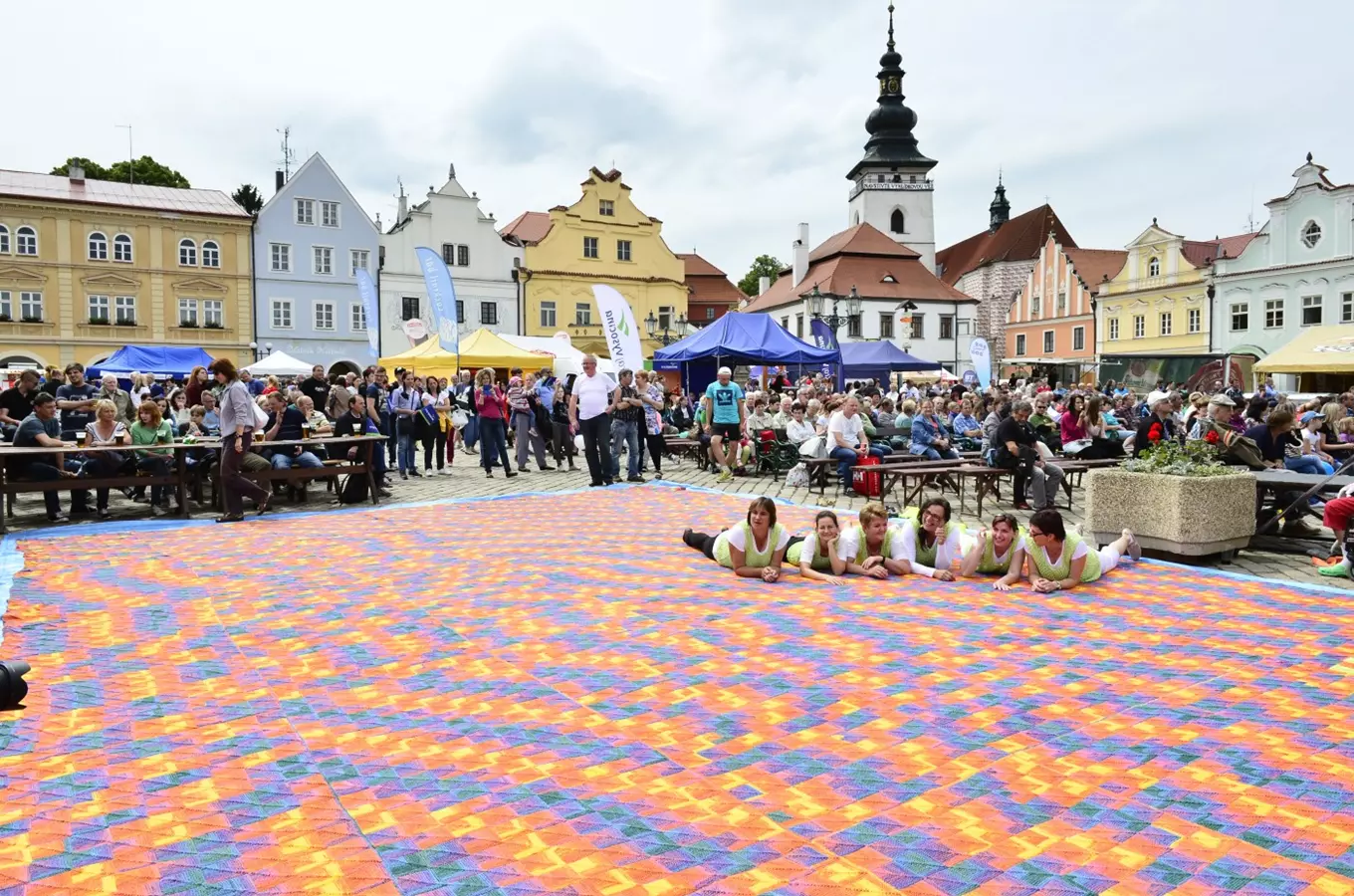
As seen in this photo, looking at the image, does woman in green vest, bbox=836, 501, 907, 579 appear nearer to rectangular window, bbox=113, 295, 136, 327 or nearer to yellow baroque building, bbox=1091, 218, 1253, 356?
rectangular window, bbox=113, 295, 136, 327

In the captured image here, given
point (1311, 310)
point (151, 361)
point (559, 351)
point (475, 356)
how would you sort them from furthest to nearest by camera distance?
1. point (1311, 310)
2. point (559, 351)
3. point (151, 361)
4. point (475, 356)

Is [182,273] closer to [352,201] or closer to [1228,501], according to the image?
[352,201]

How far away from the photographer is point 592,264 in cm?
5234

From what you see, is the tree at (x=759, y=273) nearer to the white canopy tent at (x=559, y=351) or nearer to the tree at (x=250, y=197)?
the tree at (x=250, y=197)

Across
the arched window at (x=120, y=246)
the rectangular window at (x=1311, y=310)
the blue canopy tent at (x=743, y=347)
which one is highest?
the arched window at (x=120, y=246)

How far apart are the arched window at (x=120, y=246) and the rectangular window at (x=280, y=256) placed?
236 inches

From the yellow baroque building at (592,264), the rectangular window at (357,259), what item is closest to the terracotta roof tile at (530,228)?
the yellow baroque building at (592,264)

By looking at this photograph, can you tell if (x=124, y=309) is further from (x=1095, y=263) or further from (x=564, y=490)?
(x=1095, y=263)

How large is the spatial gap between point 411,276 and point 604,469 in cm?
3765

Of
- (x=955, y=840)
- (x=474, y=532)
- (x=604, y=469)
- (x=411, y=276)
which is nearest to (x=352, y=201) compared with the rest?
(x=411, y=276)

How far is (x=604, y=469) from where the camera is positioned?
45.0 ft

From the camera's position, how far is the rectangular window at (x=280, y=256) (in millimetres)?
45750

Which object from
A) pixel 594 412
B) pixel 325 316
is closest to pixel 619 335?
pixel 594 412

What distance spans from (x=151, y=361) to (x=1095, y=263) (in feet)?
197
